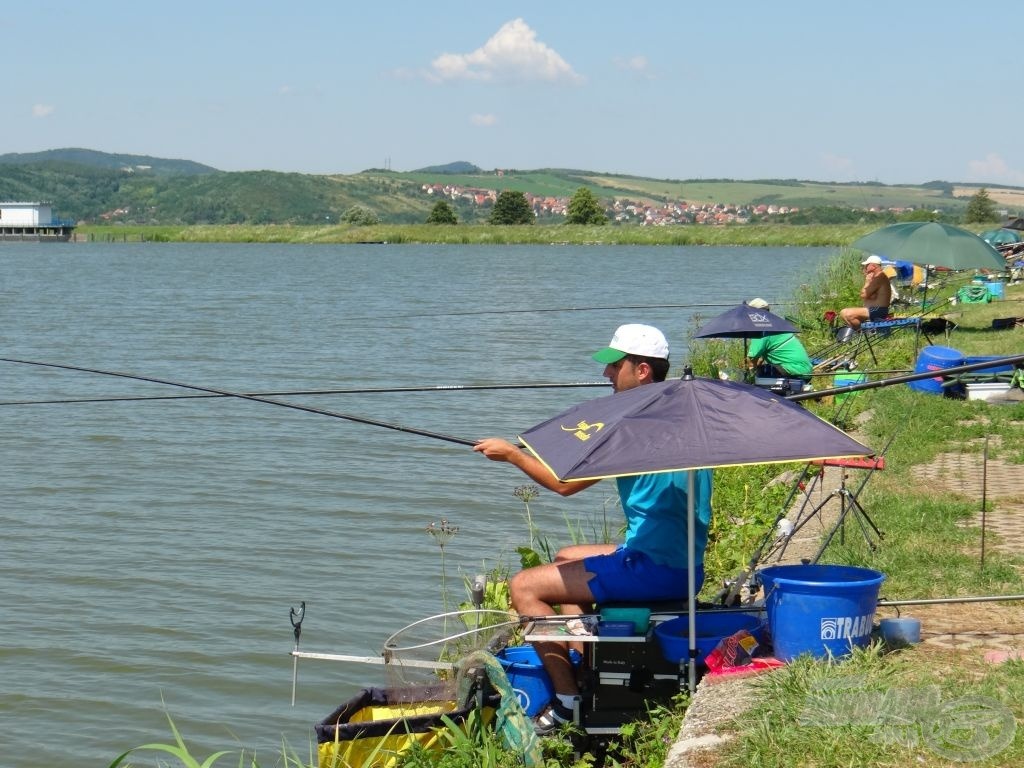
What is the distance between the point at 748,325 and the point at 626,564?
704 centimetres

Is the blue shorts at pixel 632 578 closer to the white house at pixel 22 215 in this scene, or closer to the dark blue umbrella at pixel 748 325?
the dark blue umbrella at pixel 748 325

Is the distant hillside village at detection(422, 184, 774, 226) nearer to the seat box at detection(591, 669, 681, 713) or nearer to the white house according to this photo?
the white house

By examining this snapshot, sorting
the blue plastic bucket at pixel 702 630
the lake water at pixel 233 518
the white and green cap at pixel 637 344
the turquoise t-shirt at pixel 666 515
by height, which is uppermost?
the white and green cap at pixel 637 344

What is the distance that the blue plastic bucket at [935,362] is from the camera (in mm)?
11764

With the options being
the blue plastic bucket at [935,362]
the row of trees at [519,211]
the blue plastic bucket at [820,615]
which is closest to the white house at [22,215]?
the row of trees at [519,211]

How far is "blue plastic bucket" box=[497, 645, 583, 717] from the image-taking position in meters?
5.45

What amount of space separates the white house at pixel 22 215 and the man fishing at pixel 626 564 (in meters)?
122

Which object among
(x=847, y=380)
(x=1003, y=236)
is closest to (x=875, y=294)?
(x=847, y=380)

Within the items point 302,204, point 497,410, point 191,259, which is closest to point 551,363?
point 497,410

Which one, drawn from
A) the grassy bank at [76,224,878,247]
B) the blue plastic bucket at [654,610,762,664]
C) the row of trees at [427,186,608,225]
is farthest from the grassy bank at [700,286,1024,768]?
the row of trees at [427,186,608,225]

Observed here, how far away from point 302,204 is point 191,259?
12751 centimetres

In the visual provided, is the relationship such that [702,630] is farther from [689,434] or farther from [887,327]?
[887,327]

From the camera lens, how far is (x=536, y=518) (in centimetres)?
1061

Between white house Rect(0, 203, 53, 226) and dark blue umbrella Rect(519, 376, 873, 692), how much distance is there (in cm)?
12258
